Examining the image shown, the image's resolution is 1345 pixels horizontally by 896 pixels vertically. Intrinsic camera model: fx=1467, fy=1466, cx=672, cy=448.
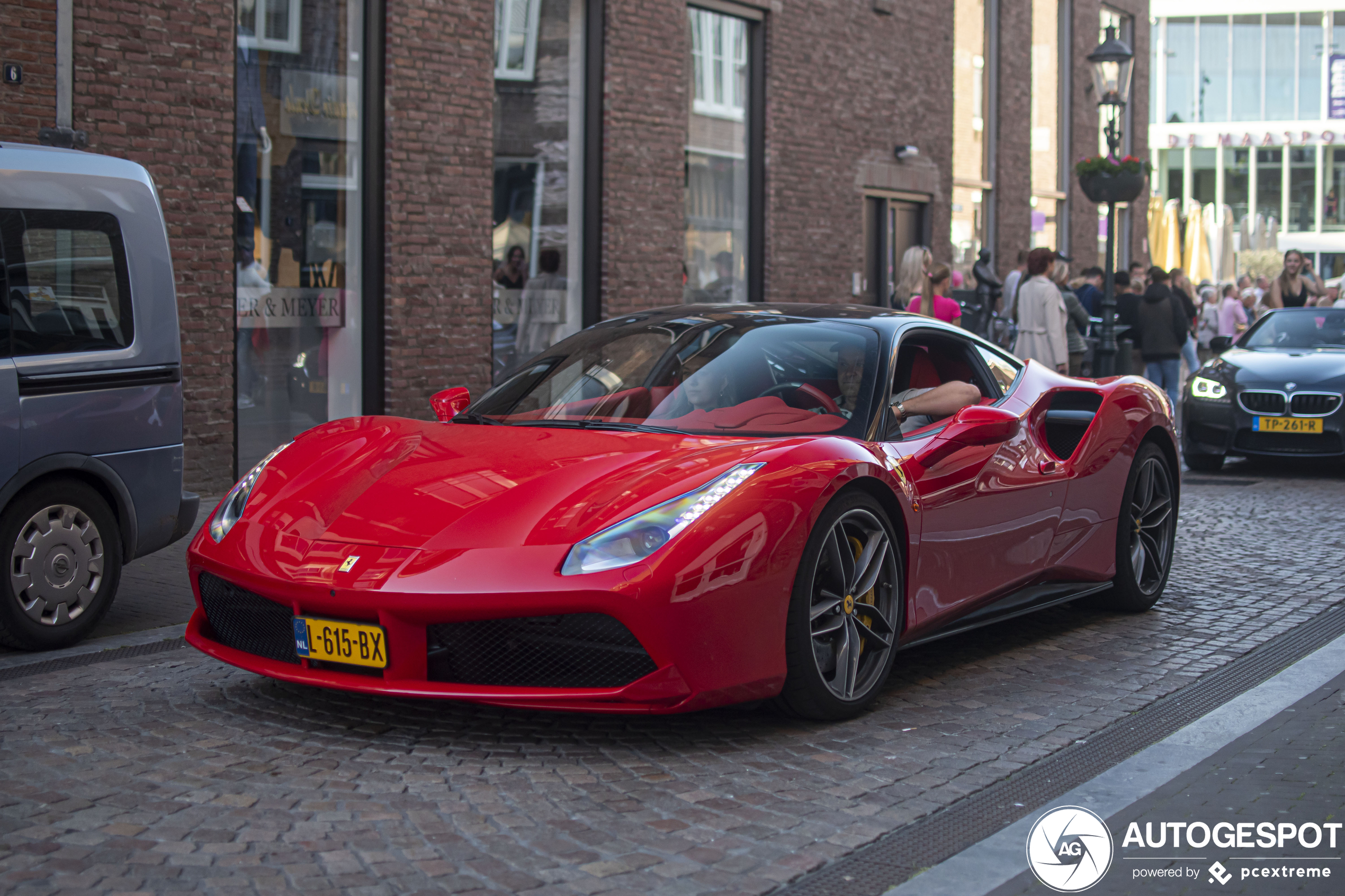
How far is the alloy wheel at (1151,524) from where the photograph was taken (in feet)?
21.7

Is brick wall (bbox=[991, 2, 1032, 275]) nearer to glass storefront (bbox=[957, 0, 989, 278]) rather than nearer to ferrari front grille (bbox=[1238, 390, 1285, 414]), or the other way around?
glass storefront (bbox=[957, 0, 989, 278])

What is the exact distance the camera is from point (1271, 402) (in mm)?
12570

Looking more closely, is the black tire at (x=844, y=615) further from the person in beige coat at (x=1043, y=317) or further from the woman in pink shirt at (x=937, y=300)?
the person in beige coat at (x=1043, y=317)

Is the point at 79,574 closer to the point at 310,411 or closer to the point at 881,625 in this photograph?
the point at 881,625

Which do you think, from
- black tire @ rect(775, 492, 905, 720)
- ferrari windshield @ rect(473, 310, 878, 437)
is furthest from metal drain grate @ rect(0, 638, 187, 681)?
black tire @ rect(775, 492, 905, 720)

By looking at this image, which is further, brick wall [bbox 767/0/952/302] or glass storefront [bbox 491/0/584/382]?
brick wall [bbox 767/0/952/302]

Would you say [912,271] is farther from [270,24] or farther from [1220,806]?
[1220,806]

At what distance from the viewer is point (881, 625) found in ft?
15.6

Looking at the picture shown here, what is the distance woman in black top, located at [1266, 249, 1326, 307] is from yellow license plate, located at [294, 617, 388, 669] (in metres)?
15.2

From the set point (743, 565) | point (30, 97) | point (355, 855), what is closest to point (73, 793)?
point (355, 855)

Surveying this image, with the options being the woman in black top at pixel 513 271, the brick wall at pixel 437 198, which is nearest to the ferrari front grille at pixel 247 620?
the brick wall at pixel 437 198

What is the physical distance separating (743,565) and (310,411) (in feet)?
26.9

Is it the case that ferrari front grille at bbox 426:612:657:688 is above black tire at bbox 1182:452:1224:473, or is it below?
below

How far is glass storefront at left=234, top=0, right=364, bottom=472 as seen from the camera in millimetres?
11125
